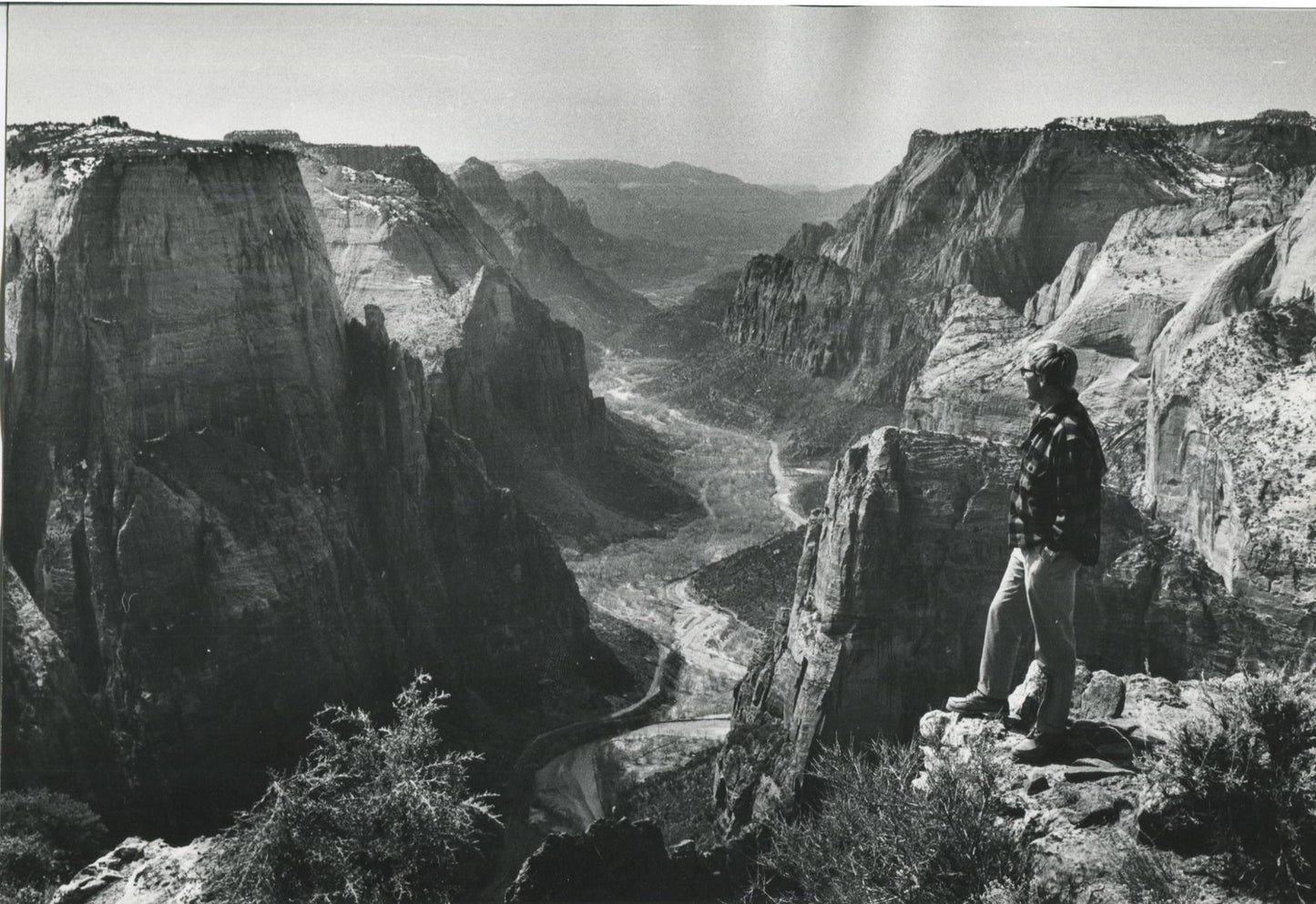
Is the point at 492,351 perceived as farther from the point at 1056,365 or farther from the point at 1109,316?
the point at 1056,365

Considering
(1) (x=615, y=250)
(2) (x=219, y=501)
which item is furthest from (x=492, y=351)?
(2) (x=219, y=501)

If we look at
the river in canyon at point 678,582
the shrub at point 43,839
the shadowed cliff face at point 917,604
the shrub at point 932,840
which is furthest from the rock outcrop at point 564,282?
the shrub at point 932,840

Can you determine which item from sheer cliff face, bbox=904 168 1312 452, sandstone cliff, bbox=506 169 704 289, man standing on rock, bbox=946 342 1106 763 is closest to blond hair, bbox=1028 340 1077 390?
man standing on rock, bbox=946 342 1106 763

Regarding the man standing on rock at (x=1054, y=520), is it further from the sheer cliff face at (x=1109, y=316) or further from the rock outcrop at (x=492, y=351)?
the rock outcrop at (x=492, y=351)

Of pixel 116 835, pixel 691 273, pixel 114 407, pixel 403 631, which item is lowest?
pixel 116 835

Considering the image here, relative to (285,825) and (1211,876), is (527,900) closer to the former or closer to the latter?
(285,825)

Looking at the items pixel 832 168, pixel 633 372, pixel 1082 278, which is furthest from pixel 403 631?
pixel 1082 278

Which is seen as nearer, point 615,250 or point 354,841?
point 354,841
